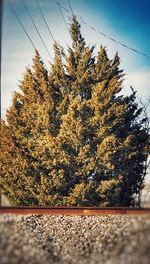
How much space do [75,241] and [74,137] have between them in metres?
12.5

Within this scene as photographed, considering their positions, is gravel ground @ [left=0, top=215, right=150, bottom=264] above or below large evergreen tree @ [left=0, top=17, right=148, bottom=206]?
below

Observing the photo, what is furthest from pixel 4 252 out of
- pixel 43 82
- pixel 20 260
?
pixel 43 82

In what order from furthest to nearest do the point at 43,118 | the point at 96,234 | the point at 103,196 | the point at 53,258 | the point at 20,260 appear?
the point at 43,118
the point at 103,196
the point at 96,234
the point at 53,258
the point at 20,260

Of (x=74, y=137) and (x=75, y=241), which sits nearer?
(x=75, y=241)

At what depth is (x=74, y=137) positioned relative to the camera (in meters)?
21.5

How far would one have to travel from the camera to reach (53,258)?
7.12m

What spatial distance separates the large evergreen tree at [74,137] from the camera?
2106cm

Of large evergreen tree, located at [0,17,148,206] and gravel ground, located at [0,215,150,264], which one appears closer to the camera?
gravel ground, located at [0,215,150,264]

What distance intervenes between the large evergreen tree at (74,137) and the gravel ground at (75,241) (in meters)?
9.05

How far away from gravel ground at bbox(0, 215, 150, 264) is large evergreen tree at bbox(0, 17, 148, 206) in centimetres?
905

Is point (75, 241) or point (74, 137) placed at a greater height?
point (74, 137)

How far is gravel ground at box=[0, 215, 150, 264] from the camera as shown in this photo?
231 inches

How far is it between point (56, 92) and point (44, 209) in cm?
1279

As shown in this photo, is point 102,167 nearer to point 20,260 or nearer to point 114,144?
point 114,144
